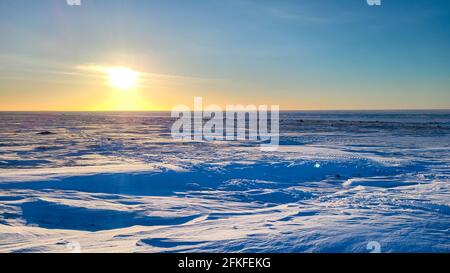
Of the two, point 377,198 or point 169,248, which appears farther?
point 377,198

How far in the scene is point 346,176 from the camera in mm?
10445

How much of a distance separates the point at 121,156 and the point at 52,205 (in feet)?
23.6

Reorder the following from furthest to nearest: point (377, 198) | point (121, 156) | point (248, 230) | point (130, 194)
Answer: point (121, 156) < point (130, 194) < point (377, 198) < point (248, 230)

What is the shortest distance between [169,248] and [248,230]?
1.31 m

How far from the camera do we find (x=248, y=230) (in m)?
5.20

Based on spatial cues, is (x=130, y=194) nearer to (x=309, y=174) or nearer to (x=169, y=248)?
(x=169, y=248)
